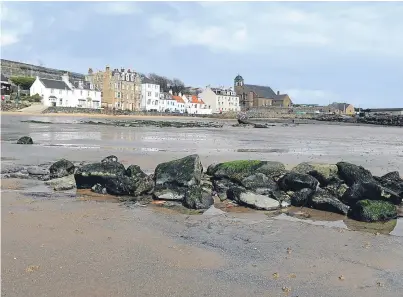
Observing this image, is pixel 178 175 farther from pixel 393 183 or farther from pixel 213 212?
pixel 393 183

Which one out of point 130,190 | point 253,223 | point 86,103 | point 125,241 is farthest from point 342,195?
point 86,103

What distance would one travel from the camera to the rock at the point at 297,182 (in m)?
10.8

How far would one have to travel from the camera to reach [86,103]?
10462 centimetres

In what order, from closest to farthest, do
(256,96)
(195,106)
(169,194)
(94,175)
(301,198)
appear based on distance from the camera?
(301,198)
(169,194)
(94,175)
(195,106)
(256,96)

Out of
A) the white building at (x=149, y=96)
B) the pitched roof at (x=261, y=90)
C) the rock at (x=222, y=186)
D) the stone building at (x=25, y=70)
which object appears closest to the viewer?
the rock at (x=222, y=186)

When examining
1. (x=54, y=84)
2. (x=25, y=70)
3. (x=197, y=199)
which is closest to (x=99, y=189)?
(x=197, y=199)

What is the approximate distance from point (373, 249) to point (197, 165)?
18.9ft

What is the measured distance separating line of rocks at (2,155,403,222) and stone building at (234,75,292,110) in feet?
493

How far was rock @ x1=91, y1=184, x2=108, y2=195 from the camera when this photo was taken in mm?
10875

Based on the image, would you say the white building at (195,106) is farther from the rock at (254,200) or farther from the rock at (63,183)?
the rock at (254,200)

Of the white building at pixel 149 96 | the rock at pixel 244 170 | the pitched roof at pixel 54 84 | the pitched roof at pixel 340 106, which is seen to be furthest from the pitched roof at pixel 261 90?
the rock at pixel 244 170

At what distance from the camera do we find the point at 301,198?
10117 mm

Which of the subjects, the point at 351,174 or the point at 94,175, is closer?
the point at 94,175

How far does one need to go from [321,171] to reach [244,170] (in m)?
2.22
